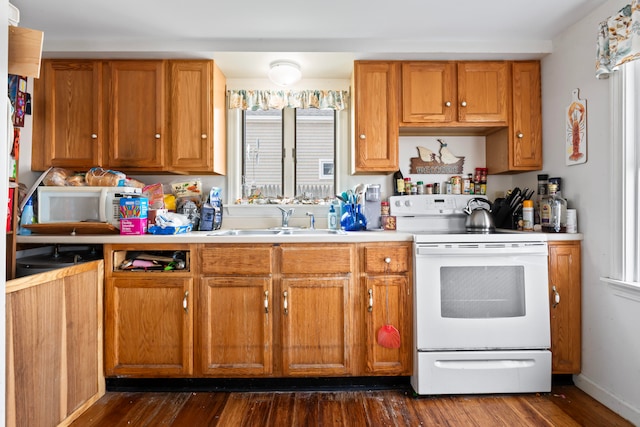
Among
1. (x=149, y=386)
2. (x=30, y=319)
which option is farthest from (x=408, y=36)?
(x=149, y=386)

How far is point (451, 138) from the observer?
286cm

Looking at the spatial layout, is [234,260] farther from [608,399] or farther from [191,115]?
[608,399]

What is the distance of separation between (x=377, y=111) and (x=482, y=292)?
1357 millimetres

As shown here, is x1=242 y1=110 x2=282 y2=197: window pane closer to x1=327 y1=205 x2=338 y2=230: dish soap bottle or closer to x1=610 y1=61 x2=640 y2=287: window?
x1=327 y1=205 x2=338 y2=230: dish soap bottle

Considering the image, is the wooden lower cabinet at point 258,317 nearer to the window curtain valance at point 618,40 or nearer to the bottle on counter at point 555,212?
the bottle on counter at point 555,212

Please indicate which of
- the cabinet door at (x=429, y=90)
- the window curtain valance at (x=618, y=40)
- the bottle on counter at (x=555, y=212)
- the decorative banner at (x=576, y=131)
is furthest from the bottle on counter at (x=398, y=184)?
the window curtain valance at (x=618, y=40)

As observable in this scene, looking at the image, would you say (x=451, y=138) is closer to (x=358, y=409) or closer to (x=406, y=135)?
(x=406, y=135)

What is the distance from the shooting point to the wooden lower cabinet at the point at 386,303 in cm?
211

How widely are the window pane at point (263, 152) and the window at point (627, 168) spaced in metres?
2.14

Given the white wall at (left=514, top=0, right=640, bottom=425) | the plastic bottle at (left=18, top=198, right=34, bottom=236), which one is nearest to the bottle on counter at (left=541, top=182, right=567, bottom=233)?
the white wall at (left=514, top=0, right=640, bottom=425)

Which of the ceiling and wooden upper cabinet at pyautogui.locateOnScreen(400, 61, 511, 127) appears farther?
wooden upper cabinet at pyautogui.locateOnScreen(400, 61, 511, 127)

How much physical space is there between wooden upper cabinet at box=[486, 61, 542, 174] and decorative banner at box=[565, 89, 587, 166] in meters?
0.26

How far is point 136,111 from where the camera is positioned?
2459 mm

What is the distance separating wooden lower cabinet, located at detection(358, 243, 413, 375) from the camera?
2.11m
